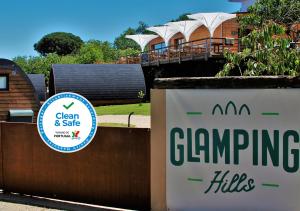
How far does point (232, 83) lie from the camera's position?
6898mm

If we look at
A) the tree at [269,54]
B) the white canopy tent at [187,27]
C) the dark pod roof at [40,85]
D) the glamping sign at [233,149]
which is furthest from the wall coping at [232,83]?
the white canopy tent at [187,27]

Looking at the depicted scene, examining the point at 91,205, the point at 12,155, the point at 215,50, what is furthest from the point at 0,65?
the point at 215,50

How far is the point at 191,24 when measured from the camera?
180ft

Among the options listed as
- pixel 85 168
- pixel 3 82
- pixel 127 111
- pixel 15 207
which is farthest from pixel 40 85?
pixel 85 168

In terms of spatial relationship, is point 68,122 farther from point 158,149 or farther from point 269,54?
point 269,54

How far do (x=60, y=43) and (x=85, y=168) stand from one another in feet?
429

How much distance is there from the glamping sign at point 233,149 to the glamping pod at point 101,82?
29.5m

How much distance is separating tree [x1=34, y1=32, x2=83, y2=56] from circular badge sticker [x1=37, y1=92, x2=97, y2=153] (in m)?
128

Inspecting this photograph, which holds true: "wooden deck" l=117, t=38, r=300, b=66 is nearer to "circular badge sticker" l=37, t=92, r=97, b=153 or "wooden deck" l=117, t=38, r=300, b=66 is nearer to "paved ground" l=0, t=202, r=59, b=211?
"circular badge sticker" l=37, t=92, r=97, b=153

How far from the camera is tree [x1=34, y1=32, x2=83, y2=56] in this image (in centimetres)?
13662

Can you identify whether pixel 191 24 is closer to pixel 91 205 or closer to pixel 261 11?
pixel 261 11

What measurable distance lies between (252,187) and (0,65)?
13.2 m

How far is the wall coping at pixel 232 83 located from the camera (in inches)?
260

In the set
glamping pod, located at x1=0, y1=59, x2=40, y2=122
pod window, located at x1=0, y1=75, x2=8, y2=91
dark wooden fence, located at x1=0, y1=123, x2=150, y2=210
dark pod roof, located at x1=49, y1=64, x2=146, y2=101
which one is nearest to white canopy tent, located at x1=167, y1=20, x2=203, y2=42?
dark pod roof, located at x1=49, y1=64, x2=146, y2=101
